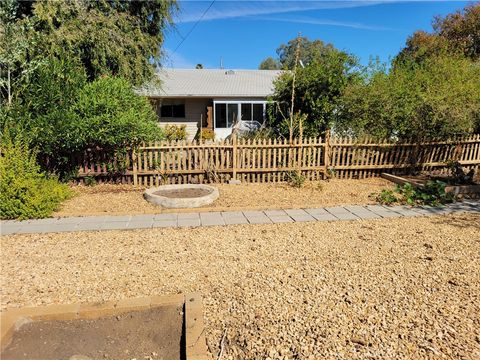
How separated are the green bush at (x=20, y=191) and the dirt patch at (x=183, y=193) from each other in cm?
205

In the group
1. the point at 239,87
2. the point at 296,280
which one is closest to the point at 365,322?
the point at 296,280

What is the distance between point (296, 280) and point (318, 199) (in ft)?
12.9

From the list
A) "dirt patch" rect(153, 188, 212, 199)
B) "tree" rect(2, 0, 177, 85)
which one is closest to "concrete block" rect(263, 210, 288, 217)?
"dirt patch" rect(153, 188, 212, 199)

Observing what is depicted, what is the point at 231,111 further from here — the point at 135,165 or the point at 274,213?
the point at 274,213

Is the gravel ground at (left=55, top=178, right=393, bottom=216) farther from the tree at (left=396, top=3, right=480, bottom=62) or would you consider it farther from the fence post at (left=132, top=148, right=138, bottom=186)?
the tree at (left=396, top=3, right=480, bottom=62)

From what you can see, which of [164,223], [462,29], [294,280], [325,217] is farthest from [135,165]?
[462,29]

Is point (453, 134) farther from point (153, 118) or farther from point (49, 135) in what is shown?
point (49, 135)

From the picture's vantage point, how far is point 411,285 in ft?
12.2

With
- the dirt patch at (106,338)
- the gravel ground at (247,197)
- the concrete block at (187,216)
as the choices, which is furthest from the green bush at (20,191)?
the dirt patch at (106,338)

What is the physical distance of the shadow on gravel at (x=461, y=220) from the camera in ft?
19.2

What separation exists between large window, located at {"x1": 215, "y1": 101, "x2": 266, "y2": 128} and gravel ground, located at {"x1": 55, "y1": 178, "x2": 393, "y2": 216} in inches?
445

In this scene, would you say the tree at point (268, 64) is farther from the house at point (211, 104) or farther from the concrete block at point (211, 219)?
the concrete block at point (211, 219)

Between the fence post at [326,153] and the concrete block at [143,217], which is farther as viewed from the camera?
the fence post at [326,153]

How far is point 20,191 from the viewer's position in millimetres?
6059
